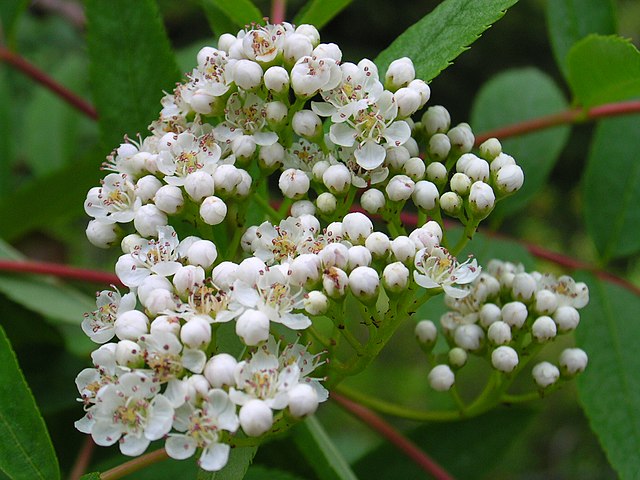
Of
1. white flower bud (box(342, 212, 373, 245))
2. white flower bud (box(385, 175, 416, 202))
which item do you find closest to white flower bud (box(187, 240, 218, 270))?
Result: white flower bud (box(342, 212, 373, 245))

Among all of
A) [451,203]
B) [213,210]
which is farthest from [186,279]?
[451,203]

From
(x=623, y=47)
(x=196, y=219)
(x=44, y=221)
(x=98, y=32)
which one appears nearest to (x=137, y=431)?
(x=196, y=219)

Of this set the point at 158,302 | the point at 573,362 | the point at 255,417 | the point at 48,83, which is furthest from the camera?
the point at 48,83

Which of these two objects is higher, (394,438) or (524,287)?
(524,287)

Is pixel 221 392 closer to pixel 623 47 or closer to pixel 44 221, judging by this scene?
pixel 623 47

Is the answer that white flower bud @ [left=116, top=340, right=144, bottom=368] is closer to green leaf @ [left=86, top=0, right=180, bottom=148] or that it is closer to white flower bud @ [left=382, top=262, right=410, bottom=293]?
white flower bud @ [left=382, top=262, right=410, bottom=293]

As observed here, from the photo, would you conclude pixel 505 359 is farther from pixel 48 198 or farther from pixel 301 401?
pixel 48 198
